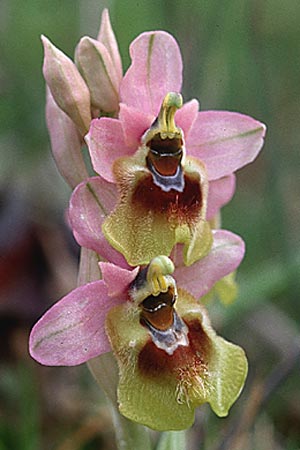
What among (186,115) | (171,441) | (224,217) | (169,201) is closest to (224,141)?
(186,115)

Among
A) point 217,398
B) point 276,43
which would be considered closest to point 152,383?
point 217,398

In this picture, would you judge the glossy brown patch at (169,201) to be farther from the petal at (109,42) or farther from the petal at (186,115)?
the petal at (109,42)

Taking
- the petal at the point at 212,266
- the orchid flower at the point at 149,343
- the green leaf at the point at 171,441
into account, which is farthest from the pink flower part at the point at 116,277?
the green leaf at the point at 171,441

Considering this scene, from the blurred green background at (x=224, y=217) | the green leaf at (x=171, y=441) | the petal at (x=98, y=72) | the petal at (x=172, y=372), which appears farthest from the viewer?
the blurred green background at (x=224, y=217)

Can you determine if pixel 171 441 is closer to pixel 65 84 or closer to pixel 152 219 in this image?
pixel 152 219

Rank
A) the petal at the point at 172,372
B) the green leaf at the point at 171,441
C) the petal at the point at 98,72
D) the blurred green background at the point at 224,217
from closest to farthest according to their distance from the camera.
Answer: the petal at the point at 172,372 → the petal at the point at 98,72 → the green leaf at the point at 171,441 → the blurred green background at the point at 224,217
